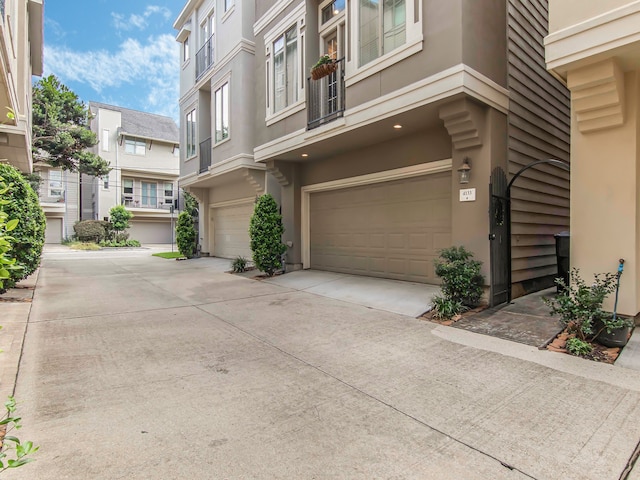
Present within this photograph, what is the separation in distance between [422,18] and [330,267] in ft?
18.7

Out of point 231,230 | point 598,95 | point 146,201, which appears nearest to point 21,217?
point 231,230

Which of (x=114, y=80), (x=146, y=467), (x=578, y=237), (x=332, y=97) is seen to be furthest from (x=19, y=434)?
(x=114, y=80)

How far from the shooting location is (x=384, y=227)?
25.0 feet

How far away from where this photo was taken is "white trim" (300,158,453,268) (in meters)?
6.53

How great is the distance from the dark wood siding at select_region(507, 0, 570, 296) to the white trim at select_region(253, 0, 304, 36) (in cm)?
538

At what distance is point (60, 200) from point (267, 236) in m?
25.8

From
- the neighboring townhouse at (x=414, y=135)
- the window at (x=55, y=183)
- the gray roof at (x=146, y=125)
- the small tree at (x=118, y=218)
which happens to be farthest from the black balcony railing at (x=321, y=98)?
the window at (x=55, y=183)

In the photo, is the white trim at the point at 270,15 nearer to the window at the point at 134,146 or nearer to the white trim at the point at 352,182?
the white trim at the point at 352,182

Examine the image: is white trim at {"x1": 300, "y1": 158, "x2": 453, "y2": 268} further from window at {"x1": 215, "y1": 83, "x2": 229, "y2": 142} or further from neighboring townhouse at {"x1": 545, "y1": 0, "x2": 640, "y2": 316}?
window at {"x1": 215, "y1": 83, "x2": 229, "y2": 142}

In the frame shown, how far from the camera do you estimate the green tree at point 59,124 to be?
1673 centimetres

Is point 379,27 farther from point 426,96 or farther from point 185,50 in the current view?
point 185,50

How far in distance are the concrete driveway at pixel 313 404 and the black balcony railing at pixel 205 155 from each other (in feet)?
28.1

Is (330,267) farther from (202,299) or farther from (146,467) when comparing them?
(146,467)

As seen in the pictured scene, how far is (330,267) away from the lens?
9.08 m
